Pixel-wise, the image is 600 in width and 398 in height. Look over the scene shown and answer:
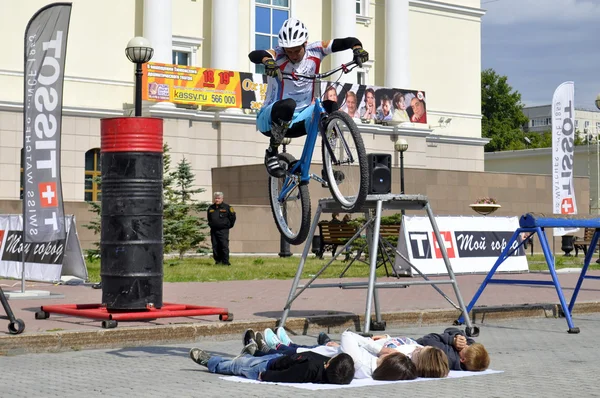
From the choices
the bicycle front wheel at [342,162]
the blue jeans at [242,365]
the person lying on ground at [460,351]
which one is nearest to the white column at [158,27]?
the bicycle front wheel at [342,162]

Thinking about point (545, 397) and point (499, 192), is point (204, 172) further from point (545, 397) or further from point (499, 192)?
point (545, 397)

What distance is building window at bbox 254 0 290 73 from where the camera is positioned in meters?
51.0

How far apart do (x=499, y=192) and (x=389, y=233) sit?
67.6 feet

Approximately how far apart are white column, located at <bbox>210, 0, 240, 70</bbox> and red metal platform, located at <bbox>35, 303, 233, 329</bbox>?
1416 inches

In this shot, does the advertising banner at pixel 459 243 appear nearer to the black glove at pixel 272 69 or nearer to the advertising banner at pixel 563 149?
Answer: the advertising banner at pixel 563 149

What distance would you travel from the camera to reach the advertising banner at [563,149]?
26047 mm

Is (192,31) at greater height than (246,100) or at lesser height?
greater

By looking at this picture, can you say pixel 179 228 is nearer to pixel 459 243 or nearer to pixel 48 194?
pixel 459 243

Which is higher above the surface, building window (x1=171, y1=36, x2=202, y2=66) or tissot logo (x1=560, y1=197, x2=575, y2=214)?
building window (x1=171, y1=36, x2=202, y2=66)

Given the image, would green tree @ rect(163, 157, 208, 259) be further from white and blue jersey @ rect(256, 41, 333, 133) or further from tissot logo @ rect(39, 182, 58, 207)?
white and blue jersey @ rect(256, 41, 333, 133)

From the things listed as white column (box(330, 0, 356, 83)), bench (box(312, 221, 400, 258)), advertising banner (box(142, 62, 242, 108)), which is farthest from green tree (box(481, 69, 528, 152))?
bench (box(312, 221, 400, 258))

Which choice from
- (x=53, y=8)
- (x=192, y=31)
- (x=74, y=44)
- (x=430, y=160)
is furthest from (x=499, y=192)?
(x=53, y=8)

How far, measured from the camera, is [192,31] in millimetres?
49531

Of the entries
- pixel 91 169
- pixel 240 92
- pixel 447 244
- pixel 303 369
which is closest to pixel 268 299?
pixel 303 369
